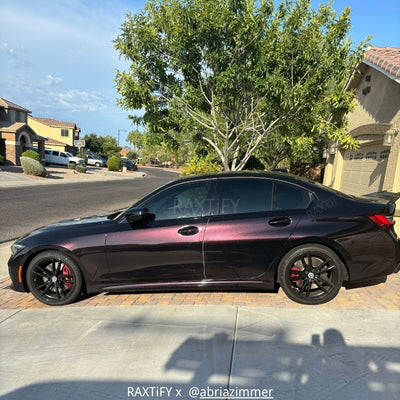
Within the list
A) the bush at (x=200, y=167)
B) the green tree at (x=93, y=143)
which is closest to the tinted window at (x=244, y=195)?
the bush at (x=200, y=167)

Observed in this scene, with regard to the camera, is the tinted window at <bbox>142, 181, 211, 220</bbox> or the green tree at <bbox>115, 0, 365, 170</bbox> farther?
the green tree at <bbox>115, 0, 365, 170</bbox>

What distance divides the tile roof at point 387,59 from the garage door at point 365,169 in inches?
77.1

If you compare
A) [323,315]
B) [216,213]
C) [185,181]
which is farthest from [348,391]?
[185,181]

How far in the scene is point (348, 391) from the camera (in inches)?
84.0

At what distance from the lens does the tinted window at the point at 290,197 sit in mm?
3480

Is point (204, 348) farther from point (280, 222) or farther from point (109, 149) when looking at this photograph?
point (109, 149)

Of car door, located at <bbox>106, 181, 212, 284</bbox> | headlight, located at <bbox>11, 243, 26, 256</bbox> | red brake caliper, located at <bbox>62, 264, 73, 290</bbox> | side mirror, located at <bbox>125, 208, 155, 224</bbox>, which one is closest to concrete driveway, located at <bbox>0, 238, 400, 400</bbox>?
red brake caliper, located at <bbox>62, 264, 73, 290</bbox>

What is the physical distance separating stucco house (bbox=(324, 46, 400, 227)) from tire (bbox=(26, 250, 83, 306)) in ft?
20.3

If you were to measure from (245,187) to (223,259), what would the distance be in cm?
87

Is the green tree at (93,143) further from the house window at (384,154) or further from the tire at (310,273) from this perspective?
the tire at (310,273)

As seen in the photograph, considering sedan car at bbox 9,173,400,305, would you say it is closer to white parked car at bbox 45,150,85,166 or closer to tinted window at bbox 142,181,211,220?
tinted window at bbox 142,181,211,220

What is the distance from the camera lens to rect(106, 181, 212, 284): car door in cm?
340

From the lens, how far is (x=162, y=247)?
11.2 ft

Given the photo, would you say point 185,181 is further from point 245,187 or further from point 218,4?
point 218,4
